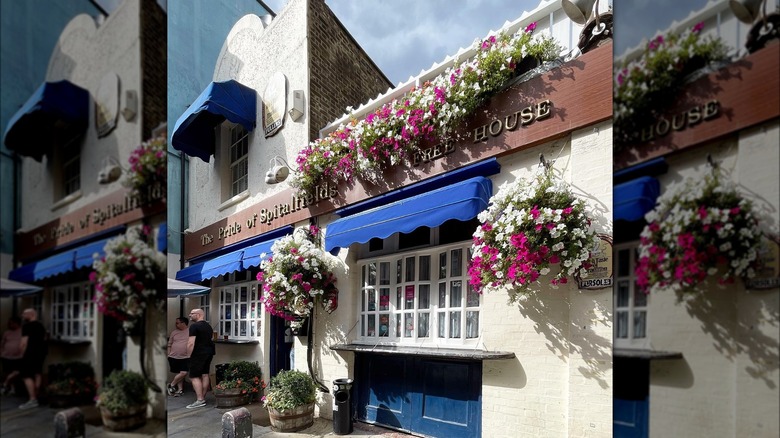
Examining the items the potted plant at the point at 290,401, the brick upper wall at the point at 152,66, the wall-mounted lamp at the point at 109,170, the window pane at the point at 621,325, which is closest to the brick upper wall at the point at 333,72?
the potted plant at the point at 290,401

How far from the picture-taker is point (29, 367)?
482mm

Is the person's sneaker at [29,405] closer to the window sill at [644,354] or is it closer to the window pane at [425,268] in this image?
the window sill at [644,354]

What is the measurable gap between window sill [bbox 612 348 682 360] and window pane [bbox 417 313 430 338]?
2716mm

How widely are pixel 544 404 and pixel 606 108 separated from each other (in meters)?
1.63

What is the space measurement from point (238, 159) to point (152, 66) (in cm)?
249

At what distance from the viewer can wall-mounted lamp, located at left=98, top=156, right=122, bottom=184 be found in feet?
1.61

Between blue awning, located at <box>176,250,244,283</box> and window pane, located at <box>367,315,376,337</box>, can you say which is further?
window pane, located at <box>367,315,376,337</box>

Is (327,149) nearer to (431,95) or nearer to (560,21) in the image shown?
(431,95)

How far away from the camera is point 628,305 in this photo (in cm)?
36

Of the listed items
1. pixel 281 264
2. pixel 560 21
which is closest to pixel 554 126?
pixel 560 21

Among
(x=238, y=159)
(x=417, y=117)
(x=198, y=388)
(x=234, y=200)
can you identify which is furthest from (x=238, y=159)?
(x=198, y=388)

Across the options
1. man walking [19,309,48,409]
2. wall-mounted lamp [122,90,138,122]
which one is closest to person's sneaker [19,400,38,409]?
man walking [19,309,48,409]

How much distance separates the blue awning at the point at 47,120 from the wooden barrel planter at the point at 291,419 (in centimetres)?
275

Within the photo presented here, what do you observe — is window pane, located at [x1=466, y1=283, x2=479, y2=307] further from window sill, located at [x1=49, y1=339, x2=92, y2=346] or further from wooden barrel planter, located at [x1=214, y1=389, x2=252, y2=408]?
window sill, located at [x1=49, y1=339, x2=92, y2=346]
